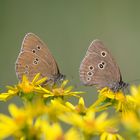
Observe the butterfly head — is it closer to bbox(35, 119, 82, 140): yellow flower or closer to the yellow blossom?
the yellow blossom

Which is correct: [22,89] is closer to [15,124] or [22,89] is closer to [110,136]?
[110,136]

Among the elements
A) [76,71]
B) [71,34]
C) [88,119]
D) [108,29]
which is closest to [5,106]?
[76,71]

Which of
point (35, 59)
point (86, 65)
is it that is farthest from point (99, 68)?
point (35, 59)

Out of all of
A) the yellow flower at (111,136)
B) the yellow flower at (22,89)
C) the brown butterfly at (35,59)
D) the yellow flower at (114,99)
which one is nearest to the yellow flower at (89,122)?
the yellow flower at (111,136)

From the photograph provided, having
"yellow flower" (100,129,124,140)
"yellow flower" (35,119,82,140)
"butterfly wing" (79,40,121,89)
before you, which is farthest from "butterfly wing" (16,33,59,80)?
"yellow flower" (35,119,82,140)

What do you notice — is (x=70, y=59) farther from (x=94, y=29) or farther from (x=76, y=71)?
(x=94, y=29)

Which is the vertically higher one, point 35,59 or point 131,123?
point 131,123
